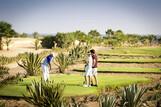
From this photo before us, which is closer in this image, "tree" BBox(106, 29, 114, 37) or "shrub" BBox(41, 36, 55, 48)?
"shrub" BBox(41, 36, 55, 48)

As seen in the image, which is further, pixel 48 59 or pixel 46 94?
pixel 48 59

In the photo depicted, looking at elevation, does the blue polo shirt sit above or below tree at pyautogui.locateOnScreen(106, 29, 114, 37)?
below

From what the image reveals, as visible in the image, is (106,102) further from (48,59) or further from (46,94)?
(48,59)

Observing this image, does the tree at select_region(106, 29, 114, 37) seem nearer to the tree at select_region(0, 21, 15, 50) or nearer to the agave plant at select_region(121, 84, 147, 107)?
the tree at select_region(0, 21, 15, 50)

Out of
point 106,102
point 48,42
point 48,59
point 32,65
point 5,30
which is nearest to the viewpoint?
point 106,102

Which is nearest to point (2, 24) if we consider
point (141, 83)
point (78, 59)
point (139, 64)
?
point (78, 59)

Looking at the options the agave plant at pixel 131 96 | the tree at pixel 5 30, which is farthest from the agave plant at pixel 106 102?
the tree at pixel 5 30

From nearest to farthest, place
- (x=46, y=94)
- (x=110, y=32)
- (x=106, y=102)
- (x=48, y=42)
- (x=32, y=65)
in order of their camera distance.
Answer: (x=106, y=102) < (x=46, y=94) < (x=32, y=65) < (x=48, y=42) < (x=110, y=32)

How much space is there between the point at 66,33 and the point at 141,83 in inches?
1748

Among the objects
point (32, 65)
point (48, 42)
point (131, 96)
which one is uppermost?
point (48, 42)

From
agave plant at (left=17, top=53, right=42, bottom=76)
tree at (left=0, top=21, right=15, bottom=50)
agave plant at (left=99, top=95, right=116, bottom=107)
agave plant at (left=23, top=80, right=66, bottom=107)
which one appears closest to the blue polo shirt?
agave plant at (left=17, top=53, right=42, bottom=76)

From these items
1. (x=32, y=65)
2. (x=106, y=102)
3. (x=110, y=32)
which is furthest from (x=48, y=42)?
(x=106, y=102)

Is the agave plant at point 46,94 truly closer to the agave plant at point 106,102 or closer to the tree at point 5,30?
the agave plant at point 106,102

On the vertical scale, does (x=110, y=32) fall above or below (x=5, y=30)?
above
